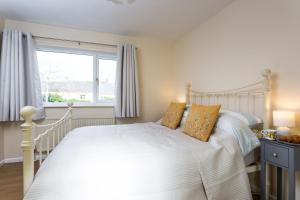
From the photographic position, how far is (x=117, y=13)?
2.55 meters

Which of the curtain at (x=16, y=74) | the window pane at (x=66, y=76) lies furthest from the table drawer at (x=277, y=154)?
the curtain at (x=16, y=74)

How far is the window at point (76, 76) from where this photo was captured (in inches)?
120

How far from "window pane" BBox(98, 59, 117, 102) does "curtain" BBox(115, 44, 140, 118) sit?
0.25 metres

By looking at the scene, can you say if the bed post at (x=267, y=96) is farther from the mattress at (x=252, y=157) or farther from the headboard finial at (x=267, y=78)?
the mattress at (x=252, y=157)

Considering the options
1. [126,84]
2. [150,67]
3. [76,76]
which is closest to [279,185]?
[126,84]

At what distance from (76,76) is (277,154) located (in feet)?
10.2

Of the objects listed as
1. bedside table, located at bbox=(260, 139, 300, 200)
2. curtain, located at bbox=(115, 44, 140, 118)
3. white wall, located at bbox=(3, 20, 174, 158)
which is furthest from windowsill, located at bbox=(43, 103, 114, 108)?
bedside table, located at bbox=(260, 139, 300, 200)

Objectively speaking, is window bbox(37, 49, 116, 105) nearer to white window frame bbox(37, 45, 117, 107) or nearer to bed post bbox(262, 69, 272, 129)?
white window frame bbox(37, 45, 117, 107)

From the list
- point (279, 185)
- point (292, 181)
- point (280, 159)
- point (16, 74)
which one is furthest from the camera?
point (16, 74)

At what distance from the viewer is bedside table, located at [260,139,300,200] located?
4.27ft

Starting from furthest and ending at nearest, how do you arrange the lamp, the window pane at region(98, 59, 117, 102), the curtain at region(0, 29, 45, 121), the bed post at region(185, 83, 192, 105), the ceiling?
the window pane at region(98, 59, 117, 102), the bed post at region(185, 83, 192, 105), the curtain at region(0, 29, 45, 121), the ceiling, the lamp

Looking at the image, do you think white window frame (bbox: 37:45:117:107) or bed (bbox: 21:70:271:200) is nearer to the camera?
bed (bbox: 21:70:271:200)

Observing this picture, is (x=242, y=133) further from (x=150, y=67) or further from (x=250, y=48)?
(x=150, y=67)

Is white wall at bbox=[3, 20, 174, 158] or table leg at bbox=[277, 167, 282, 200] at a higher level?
white wall at bbox=[3, 20, 174, 158]
